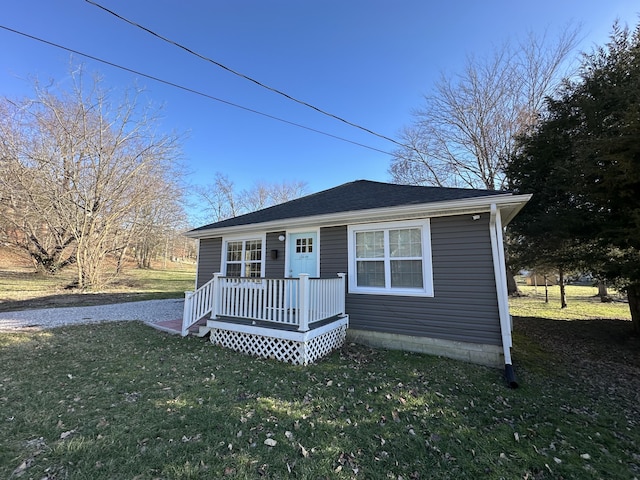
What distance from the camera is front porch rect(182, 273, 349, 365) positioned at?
5.25 metres

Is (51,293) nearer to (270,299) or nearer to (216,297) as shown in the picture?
(216,297)

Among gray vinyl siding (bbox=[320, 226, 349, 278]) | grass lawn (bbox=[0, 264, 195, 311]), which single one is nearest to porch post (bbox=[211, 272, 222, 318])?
gray vinyl siding (bbox=[320, 226, 349, 278])

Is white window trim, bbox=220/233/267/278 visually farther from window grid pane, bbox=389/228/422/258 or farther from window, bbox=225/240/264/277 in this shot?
window grid pane, bbox=389/228/422/258

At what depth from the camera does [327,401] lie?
3.78m

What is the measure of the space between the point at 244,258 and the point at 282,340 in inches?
145

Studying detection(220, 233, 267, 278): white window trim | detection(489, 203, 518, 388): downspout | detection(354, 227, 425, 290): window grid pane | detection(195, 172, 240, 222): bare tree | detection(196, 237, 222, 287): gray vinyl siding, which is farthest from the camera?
detection(195, 172, 240, 222): bare tree

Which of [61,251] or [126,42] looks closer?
[126,42]

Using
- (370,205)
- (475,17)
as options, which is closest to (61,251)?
(370,205)

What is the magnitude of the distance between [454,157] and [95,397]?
19.1 metres

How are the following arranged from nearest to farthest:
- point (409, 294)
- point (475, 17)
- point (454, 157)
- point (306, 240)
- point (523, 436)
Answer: point (523, 436), point (409, 294), point (306, 240), point (475, 17), point (454, 157)

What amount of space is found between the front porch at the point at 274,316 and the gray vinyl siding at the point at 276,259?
4.99 feet

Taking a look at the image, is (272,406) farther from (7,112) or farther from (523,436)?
(7,112)

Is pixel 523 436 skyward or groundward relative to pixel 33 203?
groundward

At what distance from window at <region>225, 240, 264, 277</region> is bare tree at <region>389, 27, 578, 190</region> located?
10.5 metres
